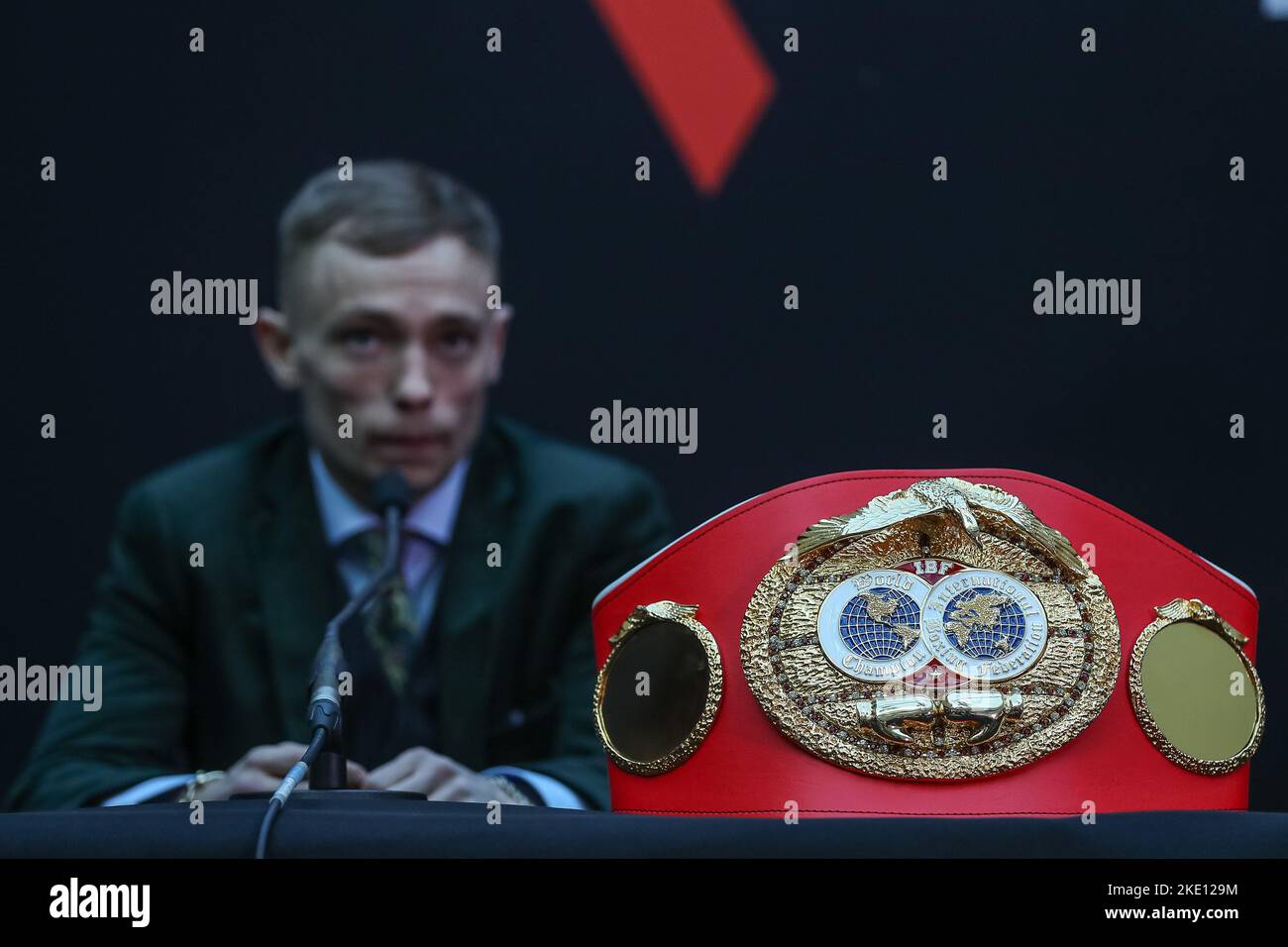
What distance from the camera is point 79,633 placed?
6.66 feet

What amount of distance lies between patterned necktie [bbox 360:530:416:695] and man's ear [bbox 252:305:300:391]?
0.32 meters

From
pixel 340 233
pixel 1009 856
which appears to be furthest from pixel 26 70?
pixel 1009 856

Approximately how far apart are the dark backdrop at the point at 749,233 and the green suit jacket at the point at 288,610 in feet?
0.21

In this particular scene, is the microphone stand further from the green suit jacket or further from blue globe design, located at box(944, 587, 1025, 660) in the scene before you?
the green suit jacket

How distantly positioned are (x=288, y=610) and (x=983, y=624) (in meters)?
1.27

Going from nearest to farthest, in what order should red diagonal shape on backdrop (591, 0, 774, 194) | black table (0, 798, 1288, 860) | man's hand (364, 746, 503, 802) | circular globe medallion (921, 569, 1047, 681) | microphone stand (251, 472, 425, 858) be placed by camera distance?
black table (0, 798, 1288, 860) < circular globe medallion (921, 569, 1047, 681) < microphone stand (251, 472, 425, 858) < man's hand (364, 746, 503, 802) < red diagonal shape on backdrop (591, 0, 774, 194)

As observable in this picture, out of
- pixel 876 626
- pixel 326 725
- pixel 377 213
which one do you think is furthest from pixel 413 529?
pixel 876 626

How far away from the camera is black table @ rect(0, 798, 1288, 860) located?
870mm

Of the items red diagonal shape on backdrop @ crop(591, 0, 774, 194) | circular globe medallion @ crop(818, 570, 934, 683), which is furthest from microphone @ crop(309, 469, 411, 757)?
red diagonal shape on backdrop @ crop(591, 0, 774, 194)
